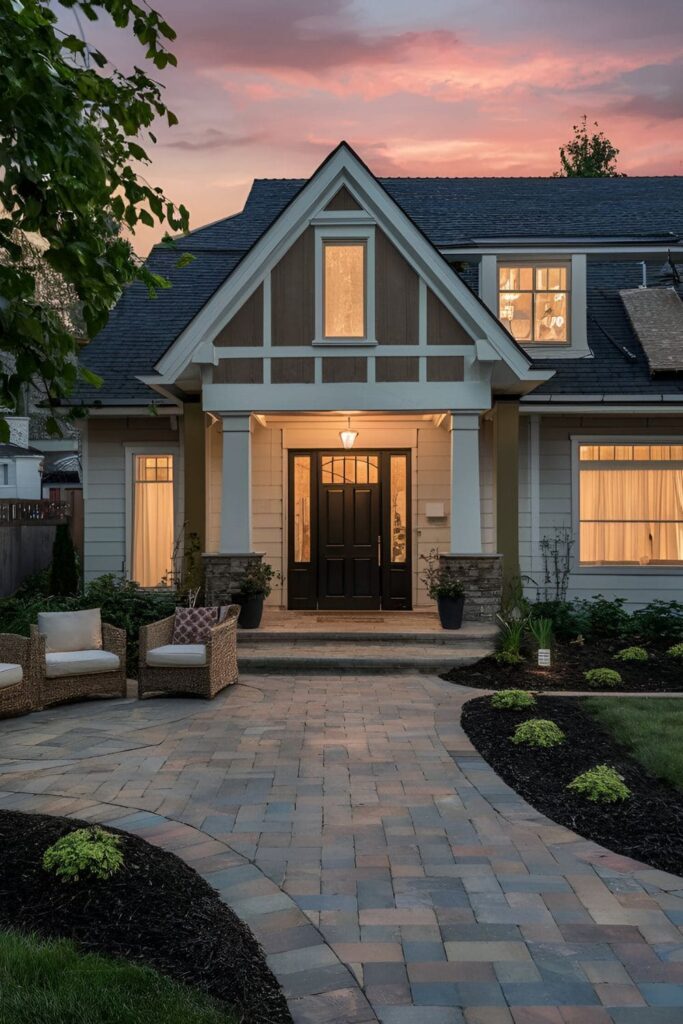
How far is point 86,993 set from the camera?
291 cm

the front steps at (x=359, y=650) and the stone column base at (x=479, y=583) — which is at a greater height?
the stone column base at (x=479, y=583)

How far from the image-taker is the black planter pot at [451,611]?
10773 mm

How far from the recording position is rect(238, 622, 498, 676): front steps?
388 inches

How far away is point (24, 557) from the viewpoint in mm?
16969

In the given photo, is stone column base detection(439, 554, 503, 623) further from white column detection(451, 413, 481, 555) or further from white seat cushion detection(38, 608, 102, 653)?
white seat cushion detection(38, 608, 102, 653)

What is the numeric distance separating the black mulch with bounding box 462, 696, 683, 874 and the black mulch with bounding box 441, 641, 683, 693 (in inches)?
47.6

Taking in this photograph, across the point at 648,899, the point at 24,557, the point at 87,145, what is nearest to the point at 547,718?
the point at 648,899

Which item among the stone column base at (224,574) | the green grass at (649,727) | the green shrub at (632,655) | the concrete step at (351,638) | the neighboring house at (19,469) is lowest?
the green grass at (649,727)

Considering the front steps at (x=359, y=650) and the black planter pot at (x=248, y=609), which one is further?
the black planter pot at (x=248, y=609)

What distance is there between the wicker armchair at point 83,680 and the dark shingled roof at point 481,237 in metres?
4.78

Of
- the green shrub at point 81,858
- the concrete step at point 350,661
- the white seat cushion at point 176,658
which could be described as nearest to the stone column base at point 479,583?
the concrete step at point 350,661

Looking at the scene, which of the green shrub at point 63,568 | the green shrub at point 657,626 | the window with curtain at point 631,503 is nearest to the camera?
the green shrub at point 657,626

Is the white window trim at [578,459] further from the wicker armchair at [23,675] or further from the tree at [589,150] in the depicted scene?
the tree at [589,150]

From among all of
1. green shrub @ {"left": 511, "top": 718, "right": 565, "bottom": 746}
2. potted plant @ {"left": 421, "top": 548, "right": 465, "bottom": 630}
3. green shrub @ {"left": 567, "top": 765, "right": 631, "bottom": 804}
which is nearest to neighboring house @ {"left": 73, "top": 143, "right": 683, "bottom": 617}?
potted plant @ {"left": 421, "top": 548, "right": 465, "bottom": 630}
